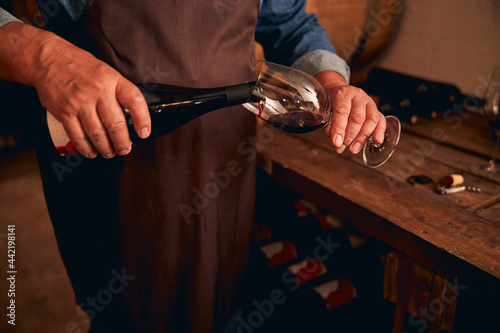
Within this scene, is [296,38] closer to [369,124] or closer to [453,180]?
[369,124]

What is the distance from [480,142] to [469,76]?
0.60 meters

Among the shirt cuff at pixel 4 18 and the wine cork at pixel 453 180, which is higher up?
the shirt cuff at pixel 4 18

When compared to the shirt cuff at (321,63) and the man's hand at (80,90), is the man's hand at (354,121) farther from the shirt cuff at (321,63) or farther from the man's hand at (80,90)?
the man's hand at (80,90)

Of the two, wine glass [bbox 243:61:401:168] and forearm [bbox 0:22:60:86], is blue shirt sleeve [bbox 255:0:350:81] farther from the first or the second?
forearm [bbox 0:22:60:86]

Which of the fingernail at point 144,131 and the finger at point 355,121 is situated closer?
the fingernail at point 144,131

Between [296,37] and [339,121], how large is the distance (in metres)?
0.39

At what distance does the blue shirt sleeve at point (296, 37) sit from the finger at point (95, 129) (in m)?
0.54

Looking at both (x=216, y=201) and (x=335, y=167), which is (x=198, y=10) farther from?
(x=335, y=167)

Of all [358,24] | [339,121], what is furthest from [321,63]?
[358,24]

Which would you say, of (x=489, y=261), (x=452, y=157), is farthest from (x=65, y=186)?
(x=452, y=157)

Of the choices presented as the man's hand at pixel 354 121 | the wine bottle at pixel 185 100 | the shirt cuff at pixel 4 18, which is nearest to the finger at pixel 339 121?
the man's hand at pixel 354 121

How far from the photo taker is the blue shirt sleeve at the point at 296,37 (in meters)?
0.89

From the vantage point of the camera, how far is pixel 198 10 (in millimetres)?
689

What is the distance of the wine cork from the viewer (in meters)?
0.95
